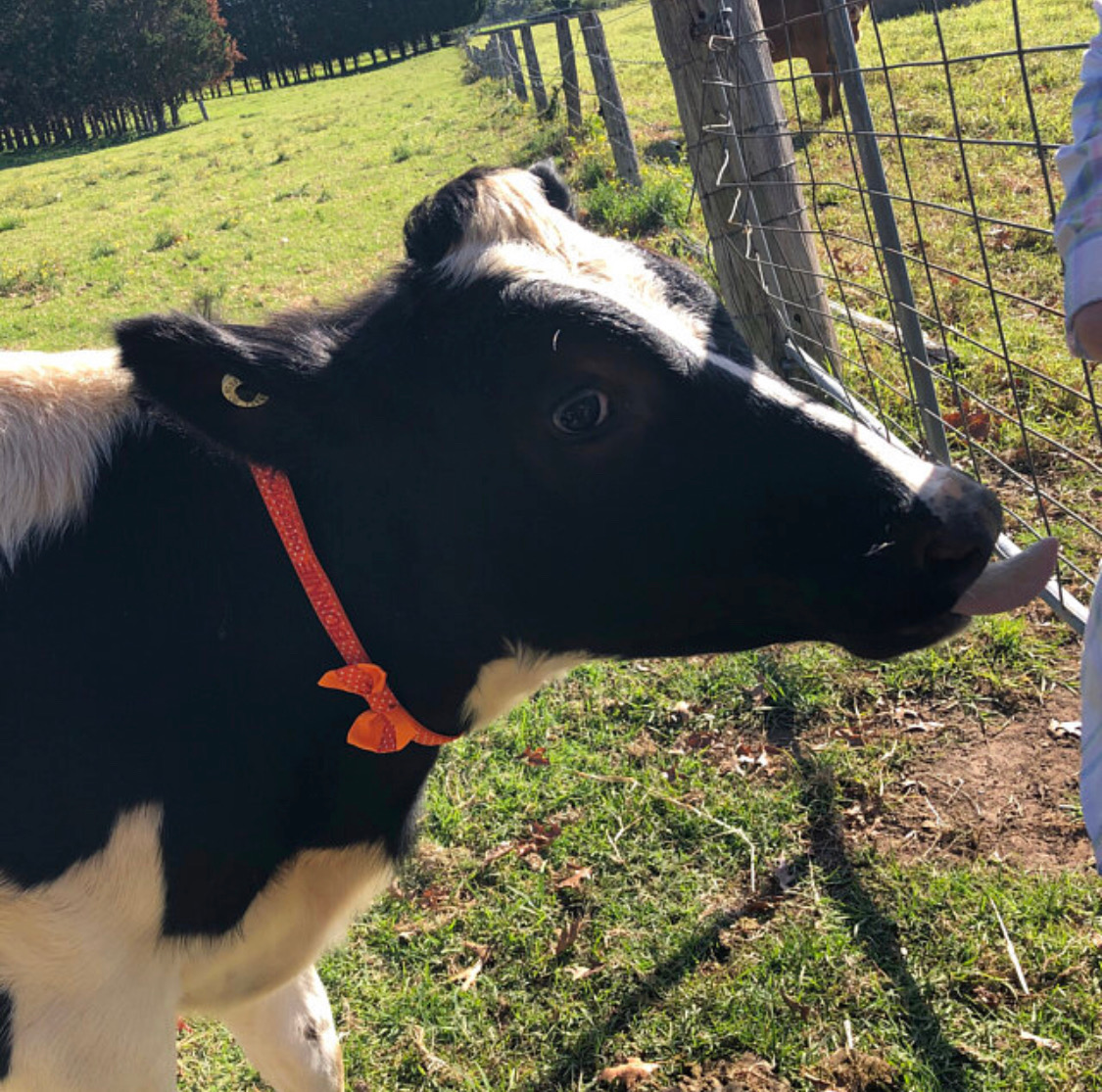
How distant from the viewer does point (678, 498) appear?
1819 millimetres

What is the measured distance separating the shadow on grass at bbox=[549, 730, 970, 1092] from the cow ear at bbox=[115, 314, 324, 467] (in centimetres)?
177

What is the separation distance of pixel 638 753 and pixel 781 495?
1.96 meters

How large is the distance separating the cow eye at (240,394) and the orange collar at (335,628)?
0.46 ft

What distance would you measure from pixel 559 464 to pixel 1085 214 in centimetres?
94

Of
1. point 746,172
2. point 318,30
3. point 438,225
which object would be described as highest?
point 318,30

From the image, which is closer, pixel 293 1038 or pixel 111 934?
pixel 111 934

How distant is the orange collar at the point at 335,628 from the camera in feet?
6.27

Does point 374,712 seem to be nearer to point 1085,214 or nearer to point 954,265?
point 1085,214

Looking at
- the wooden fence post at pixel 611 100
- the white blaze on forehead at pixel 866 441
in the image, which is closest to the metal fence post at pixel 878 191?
the white blaze on forehead at pixel 866 441

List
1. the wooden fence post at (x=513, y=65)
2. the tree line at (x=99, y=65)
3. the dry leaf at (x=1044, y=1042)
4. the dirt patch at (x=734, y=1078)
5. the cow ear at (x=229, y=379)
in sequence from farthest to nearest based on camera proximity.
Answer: the tree line at (x=99, y=65) < the wooden fence post at (x=513, y=65) < the dirt patch at (x=734, y=1078) < the dry leaf at (x=1044, y=1042) < the cow ear at (x=229, y=379)

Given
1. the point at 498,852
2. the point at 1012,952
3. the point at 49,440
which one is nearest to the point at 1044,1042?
the point at 1012,952

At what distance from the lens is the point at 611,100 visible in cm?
857

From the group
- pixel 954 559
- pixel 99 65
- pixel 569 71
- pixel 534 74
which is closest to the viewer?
pixel 954 559

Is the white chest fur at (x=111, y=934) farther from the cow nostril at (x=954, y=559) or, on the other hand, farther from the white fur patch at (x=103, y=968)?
the cow nostril at (x=954, y=559)
